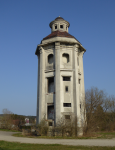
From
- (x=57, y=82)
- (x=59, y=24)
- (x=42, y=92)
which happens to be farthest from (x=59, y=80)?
(x=59, y=24)

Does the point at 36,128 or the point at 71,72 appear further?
the point at 71,72

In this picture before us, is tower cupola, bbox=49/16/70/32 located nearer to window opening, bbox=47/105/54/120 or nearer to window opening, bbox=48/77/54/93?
window opening, bbox=48/77/54/93

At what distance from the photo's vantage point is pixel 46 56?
86.6 feet

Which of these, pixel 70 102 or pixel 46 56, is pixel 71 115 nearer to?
pixel 70 102

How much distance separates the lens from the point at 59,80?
78.1ft

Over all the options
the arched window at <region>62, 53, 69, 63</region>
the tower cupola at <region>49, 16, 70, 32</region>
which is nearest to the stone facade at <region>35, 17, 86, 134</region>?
the arched window at <region>62, 53, 69, 63</region>

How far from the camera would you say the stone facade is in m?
23.3

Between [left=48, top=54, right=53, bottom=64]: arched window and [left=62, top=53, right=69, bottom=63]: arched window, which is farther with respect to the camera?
[left=48, top=54, right=53, bottom=64]: arched window

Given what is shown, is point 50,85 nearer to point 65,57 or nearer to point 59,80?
point 59,80

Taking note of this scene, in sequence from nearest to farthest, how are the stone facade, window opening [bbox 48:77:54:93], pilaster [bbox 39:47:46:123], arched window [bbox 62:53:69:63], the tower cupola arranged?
the stone facade < pilaster [bbox 39:47:46:123] < window opening [bbox 48:77:54:93] < arched window [bbox 62:53:69:63] < the tower cupola

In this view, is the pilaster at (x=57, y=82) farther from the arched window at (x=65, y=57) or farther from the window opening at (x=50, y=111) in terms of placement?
the window opening at (x=50, y=111)

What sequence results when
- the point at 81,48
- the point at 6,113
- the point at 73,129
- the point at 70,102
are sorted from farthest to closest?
the point at 6,113, the point at 81,48, the point at 70,102, the point at 73,129

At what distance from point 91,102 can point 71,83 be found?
6922mm

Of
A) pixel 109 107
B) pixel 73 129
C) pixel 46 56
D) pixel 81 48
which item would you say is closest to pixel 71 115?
pixel 73 129
